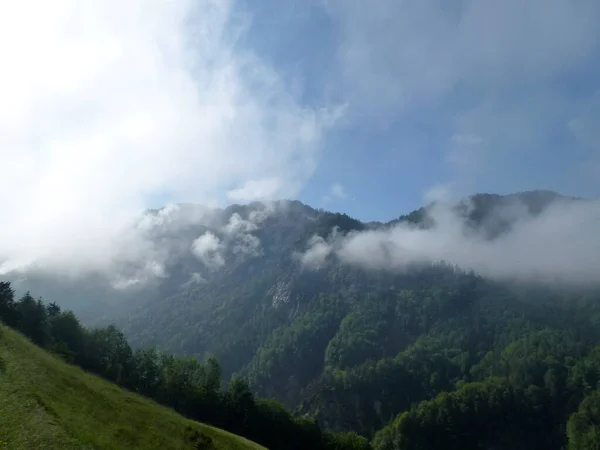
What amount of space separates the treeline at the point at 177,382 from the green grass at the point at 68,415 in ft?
155

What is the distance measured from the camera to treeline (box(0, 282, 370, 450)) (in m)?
96.2

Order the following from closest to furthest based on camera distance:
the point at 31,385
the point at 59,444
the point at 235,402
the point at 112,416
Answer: the point at 59,444, the point at 31,385, the point at 112,416, the point at 235,402

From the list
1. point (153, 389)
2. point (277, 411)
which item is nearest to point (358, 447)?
point (277, 411)

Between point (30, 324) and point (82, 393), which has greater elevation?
point (30, 324)

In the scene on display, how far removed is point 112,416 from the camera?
143 ft

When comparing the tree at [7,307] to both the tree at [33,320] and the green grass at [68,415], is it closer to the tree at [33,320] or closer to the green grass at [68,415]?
the tree at [33,320]

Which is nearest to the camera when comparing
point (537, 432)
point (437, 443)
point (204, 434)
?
point (204, 434)

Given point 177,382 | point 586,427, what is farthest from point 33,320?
point 586,427

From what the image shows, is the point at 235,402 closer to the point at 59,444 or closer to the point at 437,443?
the point at 59,444

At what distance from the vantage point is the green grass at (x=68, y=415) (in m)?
27.7

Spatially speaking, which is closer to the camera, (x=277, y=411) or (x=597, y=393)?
(x=277, y=411)

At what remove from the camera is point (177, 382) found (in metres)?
104

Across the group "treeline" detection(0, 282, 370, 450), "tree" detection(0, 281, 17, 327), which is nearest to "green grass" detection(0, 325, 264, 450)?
"tree" detection(0, 281, 17, 327)

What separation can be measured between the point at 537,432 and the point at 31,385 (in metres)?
214
